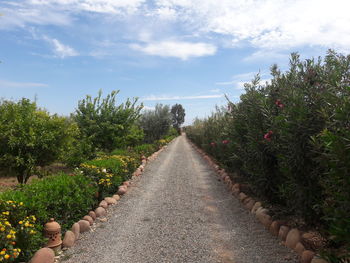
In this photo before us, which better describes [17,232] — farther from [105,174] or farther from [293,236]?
[293,236]

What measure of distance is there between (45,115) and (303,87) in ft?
24.6

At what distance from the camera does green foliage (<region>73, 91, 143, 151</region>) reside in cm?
1234

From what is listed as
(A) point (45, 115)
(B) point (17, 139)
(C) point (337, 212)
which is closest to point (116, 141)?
(A) point (45, 115)

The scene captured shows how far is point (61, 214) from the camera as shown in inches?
179

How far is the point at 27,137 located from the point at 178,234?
17.3 ft

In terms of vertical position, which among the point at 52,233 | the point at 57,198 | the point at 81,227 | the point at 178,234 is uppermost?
the point at 57,198

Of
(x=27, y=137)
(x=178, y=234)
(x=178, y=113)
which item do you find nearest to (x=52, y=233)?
(x=178, y=234)

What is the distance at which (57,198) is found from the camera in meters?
4.40

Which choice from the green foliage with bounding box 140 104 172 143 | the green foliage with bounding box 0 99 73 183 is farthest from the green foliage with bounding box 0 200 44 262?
the green foliage with bounding box 140 104 172 143

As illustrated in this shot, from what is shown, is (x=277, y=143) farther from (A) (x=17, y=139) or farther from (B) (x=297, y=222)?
(A) (x=17, y=139)

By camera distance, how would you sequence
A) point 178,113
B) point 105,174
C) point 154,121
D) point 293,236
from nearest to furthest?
point 293,236, point 105,174, point 154,121, point 178,113

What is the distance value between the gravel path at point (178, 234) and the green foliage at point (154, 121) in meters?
17.6

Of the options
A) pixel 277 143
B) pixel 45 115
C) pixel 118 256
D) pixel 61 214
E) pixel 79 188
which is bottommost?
pixel 118 256

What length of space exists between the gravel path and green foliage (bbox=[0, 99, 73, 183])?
2802mm
